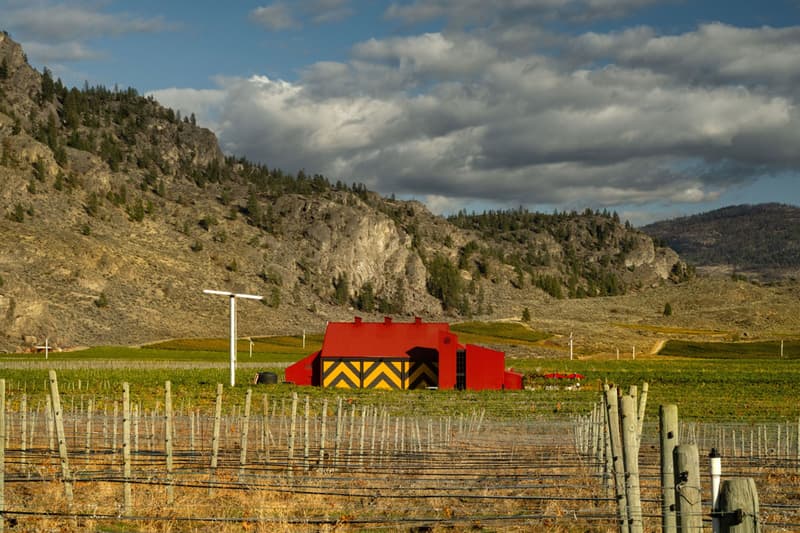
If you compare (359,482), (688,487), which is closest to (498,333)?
(359,482)

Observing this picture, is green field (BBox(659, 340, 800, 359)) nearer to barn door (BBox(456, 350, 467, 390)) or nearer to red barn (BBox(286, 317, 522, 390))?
barn door (BBox(456, 350, 467, 390))

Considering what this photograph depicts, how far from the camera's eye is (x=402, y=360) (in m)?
60.0

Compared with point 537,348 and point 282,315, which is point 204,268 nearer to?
point 282,315

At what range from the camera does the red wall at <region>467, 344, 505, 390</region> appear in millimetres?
60312

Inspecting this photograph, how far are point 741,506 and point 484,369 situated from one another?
5327 cm

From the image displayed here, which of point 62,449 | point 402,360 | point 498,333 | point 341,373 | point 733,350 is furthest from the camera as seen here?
point 498,333

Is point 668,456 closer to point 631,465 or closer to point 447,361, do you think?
point 631,465

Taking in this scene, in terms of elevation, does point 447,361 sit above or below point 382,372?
above

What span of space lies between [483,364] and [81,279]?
323ft

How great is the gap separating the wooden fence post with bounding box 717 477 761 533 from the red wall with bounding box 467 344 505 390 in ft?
171

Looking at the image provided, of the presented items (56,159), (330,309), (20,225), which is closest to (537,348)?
(330,309)

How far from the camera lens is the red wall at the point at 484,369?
198ft

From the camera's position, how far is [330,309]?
19038 centimetres

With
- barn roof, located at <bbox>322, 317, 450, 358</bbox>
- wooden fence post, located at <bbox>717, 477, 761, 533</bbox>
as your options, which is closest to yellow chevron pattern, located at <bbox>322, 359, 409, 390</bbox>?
barn roof, located at <bbox>322, 317, 450, 358</bbox>
